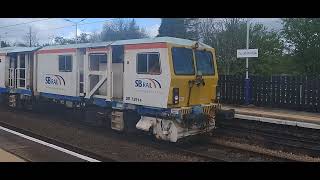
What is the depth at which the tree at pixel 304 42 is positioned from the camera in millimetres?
25547

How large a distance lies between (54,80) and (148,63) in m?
5.78

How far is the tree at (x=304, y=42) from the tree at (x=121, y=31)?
4646cm

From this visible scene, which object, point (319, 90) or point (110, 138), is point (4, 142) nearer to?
point (110, 138)

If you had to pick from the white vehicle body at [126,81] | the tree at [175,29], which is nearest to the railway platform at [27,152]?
the white vehicle body at [126,81]

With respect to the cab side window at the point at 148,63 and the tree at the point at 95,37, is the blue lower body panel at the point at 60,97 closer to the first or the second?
the cab side window at the point at 148,63

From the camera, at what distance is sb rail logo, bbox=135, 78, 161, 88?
36.1 ft

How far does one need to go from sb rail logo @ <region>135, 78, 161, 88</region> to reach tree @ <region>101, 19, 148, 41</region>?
60.3 meters

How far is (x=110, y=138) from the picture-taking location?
1220cm

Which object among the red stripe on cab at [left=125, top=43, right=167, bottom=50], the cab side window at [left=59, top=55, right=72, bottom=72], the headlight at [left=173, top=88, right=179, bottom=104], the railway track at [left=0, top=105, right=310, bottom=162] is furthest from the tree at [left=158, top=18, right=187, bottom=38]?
the headlight at [left=173, top=88, right=179, bottom=104]

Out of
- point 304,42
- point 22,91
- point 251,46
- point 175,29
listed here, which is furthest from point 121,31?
point 22,91

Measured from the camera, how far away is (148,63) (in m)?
11.3

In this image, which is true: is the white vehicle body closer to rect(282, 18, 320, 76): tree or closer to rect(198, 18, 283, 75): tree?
rect(198, 18, 283, 75): tree

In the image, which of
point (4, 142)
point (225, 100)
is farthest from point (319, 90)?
point (4, 142)

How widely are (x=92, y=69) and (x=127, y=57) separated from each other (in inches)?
81.5
